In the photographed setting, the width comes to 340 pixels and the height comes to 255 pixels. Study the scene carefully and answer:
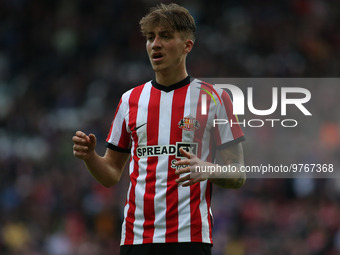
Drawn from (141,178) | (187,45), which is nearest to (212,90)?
(187,45)

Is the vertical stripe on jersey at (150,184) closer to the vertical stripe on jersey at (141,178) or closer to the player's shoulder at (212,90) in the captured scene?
the vertical stripe on jersey at (141,178)

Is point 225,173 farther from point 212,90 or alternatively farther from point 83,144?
point 83,144

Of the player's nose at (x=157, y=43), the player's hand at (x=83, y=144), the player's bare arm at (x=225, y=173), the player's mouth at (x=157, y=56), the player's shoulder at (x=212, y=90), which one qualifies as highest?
the player's nose at (x=157, y=43)

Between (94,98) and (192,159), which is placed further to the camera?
(94,98)

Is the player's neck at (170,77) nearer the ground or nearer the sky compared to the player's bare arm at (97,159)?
nearer the sky

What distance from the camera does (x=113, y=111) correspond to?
30.6 feet

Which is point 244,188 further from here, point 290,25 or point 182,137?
point 182,137

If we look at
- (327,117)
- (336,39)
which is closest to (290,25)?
(336,39)

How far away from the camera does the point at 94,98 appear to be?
975 cm

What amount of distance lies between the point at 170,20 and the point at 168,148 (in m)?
0.73

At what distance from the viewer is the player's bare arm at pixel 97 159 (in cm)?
267

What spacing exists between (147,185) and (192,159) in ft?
1.45

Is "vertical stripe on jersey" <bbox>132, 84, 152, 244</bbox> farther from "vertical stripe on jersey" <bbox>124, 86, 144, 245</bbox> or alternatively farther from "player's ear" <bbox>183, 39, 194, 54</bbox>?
"player's ear" <bbox>183, 39, 194, 54</bbox>

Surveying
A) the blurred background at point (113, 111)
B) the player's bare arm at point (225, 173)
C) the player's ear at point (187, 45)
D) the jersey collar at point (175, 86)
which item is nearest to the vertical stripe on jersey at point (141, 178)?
the jersey collar at point (175, 86)
